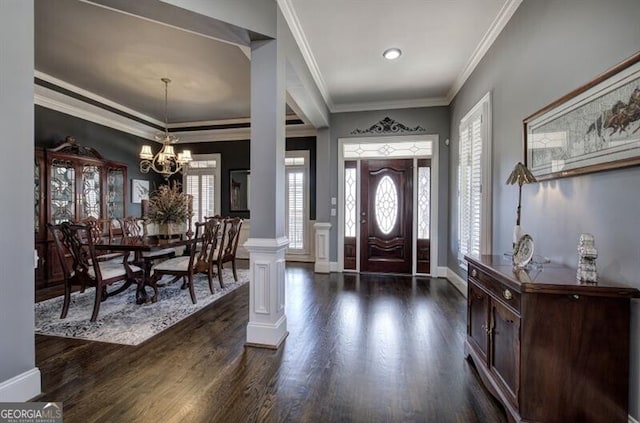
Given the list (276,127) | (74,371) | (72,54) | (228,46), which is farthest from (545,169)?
(72,54)

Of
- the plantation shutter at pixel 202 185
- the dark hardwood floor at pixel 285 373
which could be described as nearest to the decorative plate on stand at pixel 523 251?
the dark hardwood floor at pixel 285 373

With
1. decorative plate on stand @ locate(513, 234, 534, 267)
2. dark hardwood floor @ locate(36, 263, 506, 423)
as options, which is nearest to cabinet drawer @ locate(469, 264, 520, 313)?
decorative plate on stand @ locate(513, 234, 534, 267)

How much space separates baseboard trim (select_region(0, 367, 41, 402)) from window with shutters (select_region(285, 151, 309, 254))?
15.4 ft

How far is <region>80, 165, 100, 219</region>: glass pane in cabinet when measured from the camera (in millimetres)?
4730

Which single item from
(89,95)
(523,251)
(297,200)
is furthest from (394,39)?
(89,95)

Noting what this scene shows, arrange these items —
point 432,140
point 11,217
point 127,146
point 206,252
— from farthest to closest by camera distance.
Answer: point 127,146 → point 432,140 → point 206,252 → point 11,217

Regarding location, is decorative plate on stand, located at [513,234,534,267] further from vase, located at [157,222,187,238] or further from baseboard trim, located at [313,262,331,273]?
vase, located at [157,222,187,238]

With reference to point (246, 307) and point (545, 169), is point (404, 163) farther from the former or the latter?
point (246, 307)

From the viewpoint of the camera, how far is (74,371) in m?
2.09

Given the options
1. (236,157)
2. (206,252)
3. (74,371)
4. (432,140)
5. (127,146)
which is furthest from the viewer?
(236,157)

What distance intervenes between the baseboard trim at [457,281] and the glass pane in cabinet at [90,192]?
5.85m

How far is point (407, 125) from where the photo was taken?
5.05 m

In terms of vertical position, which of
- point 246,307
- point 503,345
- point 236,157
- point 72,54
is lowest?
point 246,307

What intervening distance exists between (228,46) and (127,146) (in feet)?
12.1
